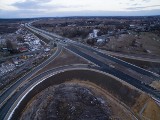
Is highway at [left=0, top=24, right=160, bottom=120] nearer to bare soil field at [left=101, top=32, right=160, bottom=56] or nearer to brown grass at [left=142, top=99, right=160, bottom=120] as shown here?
brown grass at [left=142, top=99, right=160, bottom=120]

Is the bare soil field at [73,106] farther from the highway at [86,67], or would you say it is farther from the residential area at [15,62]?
the residential area at [15,62]

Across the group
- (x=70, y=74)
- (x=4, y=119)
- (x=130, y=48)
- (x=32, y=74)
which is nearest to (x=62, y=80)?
(x=70, y=74)

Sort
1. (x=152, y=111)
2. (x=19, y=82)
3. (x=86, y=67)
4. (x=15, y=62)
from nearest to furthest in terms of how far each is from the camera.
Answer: (x=152, y=111), (x=19, y=82), (x=86, y=67), (x=15, y=62)

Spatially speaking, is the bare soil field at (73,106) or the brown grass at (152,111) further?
the bare soil field at (73,106)

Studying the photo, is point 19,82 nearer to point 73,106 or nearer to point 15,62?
point 73,106

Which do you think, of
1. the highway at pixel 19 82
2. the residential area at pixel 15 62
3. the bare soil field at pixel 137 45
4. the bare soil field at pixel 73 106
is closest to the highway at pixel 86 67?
the highway at pixel 19 82

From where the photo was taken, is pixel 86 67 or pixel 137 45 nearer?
pixel 86 67

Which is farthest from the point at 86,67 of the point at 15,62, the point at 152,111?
the point at 15,62

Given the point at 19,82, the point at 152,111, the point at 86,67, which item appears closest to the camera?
the point at 152,111

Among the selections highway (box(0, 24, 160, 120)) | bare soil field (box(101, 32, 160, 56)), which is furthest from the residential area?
bare soil field (box(101, 32, 160, 56))

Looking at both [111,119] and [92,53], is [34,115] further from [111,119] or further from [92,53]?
[92,53]

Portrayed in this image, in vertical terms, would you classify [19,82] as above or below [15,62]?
above
